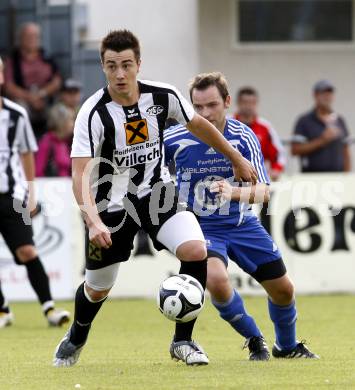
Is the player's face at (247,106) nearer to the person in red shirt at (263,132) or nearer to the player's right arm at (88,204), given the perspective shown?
the person in red shirt at (263,132)

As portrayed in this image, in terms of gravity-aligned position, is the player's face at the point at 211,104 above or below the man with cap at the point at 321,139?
above

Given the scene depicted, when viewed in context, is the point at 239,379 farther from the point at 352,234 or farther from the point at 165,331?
the point at 352,234

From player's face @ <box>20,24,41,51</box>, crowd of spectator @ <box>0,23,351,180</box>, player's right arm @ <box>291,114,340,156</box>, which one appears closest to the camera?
crowd of spectator @ <box>0,23,351,180</box>

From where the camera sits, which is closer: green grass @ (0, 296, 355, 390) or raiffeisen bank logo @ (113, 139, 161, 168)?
green grass @ (0, 296, 355, 390)

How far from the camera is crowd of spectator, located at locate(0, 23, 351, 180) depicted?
45.0 feet

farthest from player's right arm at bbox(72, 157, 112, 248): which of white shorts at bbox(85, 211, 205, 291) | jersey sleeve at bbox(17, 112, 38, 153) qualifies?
jersey sleeve at bbox(17, 112, 38, 153)

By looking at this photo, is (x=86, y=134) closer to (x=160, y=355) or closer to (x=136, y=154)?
(x=136, y=154)

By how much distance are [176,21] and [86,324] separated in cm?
953

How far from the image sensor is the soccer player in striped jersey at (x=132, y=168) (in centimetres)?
708

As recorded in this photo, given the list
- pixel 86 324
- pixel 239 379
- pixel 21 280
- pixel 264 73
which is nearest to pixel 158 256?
pixel 21 280

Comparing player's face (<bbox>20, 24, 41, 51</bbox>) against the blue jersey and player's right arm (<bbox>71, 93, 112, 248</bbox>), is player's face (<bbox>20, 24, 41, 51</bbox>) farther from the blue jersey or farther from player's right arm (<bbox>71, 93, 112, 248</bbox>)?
player's right arm (<bbox>71, 93, 112, 248</bbox>)

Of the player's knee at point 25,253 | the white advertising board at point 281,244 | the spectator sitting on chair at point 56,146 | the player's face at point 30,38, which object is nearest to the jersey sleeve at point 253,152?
the player's knee at point 25,253

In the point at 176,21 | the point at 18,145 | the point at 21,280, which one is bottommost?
the point at 21,280

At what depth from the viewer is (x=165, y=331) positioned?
10352 mm
